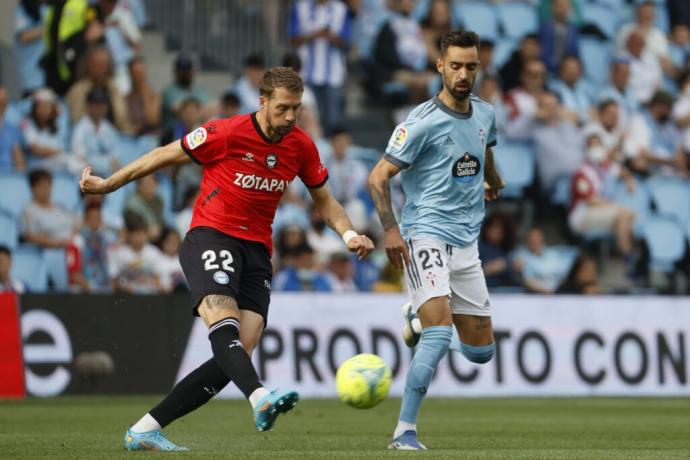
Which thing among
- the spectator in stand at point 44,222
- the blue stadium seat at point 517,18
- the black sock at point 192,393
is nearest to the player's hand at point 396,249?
the black sock at point 192,393

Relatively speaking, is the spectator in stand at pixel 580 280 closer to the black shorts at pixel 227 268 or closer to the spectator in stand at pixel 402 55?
the spectator in stand at pixel 402 55

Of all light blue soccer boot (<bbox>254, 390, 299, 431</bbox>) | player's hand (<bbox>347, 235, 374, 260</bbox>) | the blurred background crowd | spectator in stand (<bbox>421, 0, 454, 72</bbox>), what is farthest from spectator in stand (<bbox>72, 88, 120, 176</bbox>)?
light blue soccer boot (<bbox>254, 390, 299, 431</bbox>)

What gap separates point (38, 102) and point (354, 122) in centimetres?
558

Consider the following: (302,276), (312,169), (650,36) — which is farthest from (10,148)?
(650,36)

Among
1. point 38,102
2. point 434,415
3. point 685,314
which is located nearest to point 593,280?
point 685,314

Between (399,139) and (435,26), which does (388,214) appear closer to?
(399,139)

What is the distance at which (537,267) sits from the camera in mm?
19500

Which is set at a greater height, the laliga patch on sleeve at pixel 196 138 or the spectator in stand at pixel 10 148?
the laliga patch on sleeve at pixel 196 138

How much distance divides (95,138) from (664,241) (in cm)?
852

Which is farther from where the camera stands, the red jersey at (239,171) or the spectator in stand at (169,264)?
the spectator in stand at (169,264)

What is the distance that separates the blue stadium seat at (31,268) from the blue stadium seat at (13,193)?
737 mm

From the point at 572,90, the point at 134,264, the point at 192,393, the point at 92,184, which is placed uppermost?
the point at 92,184

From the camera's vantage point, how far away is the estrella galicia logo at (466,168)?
962 centimetres

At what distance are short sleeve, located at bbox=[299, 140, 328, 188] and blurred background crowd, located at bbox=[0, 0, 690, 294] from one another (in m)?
7.75
